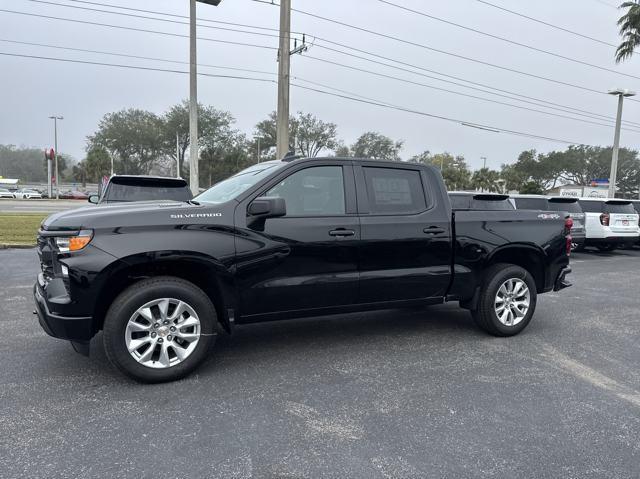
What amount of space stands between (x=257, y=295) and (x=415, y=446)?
68.4 inches

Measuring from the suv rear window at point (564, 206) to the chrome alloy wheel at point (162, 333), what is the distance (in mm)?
11074

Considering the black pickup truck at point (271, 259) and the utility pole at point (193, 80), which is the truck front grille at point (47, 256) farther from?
the utility pole at point (193, 80)

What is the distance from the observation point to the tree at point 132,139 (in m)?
68.4

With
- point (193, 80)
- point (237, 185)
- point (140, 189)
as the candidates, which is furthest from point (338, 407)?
point (193, 80)

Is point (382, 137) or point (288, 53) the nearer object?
point (288, 53)

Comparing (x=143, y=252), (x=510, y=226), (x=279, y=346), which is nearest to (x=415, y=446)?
(x=279, y=346)

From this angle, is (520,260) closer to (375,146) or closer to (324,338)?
(324,338)

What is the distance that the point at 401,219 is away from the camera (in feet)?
14.7

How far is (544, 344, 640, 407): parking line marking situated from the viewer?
365cm

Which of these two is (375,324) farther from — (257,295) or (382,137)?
(382,137)

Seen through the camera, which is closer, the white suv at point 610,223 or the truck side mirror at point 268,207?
the truck side mirror at point 268,207

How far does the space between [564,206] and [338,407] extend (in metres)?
11.1

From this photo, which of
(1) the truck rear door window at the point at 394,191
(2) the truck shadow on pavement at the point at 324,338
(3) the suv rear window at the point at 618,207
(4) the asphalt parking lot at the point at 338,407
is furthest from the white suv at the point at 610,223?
(1) the truck rear door window at the point at 394,191

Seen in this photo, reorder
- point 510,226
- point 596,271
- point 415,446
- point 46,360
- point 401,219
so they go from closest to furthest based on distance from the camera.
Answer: point 415,446 < point 46,360 < point 401,219 < point 510,226 < point 596,271
